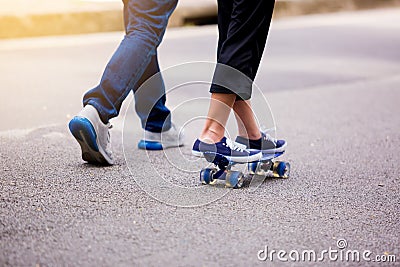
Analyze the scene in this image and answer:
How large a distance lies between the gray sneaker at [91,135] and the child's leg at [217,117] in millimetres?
507

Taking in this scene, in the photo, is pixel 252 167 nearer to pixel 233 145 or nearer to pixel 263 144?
pixel 263 144

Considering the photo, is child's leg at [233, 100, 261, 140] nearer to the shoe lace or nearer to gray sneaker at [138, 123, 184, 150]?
the shoe lace

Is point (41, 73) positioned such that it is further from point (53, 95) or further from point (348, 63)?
point (348, 63)

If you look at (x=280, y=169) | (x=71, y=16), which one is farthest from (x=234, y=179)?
(x=71, y=16)

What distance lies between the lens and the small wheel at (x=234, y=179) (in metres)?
3.25

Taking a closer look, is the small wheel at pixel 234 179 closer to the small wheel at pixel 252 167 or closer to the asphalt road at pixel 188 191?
the asphalt road at pixel 188 191

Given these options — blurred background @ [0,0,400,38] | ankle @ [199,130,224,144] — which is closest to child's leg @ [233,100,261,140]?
ankle @ [199,130,224,144]

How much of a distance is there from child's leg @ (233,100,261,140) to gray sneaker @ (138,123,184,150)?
63 cm

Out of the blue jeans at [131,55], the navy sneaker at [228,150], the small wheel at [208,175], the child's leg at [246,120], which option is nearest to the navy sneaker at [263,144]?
the child's leg at [246,120]

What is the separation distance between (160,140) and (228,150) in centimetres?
91

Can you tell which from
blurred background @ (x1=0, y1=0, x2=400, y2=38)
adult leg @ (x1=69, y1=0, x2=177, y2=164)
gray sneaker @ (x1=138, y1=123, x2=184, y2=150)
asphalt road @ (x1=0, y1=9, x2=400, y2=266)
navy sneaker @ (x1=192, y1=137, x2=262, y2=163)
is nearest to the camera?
asphalt road @ (x1=0, y1=9, x2=400, y2=266)

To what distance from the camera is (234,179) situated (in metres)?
3.24

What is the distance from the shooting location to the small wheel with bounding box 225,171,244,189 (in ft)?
10.6

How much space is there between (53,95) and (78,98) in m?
0.24
